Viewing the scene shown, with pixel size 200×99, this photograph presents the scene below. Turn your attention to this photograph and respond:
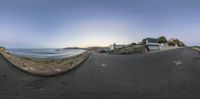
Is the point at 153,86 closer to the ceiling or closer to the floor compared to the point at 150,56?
closer to the floor

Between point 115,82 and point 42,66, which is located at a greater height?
point 42,66

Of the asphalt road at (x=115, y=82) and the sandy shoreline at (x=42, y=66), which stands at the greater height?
the sandy shoreline at (x=42, y=66)

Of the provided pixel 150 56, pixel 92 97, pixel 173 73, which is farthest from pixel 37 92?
pixel 150 56

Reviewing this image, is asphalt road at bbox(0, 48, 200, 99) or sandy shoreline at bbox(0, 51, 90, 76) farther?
sandy shoreline at bbox(0, 51, 90, 76)

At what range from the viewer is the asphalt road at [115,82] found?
7.13 m

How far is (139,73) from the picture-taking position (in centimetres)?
849

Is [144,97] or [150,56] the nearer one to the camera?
[144,97]

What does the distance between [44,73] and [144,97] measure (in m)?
3.13

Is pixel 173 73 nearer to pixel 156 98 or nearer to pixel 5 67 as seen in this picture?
pixel 156 98

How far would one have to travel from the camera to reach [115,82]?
317 inches

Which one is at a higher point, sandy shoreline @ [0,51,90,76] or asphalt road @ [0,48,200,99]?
sandy shoreline @ [0,51,90,76]

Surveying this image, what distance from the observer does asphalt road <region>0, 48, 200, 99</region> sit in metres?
7.13

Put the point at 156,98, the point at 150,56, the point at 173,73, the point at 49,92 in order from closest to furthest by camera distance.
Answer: the point at 156,98, the point at 49,92, the point at 173,73, the point at 150,56

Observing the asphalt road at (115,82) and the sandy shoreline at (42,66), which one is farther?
the sandy shoreline at (42,66)
